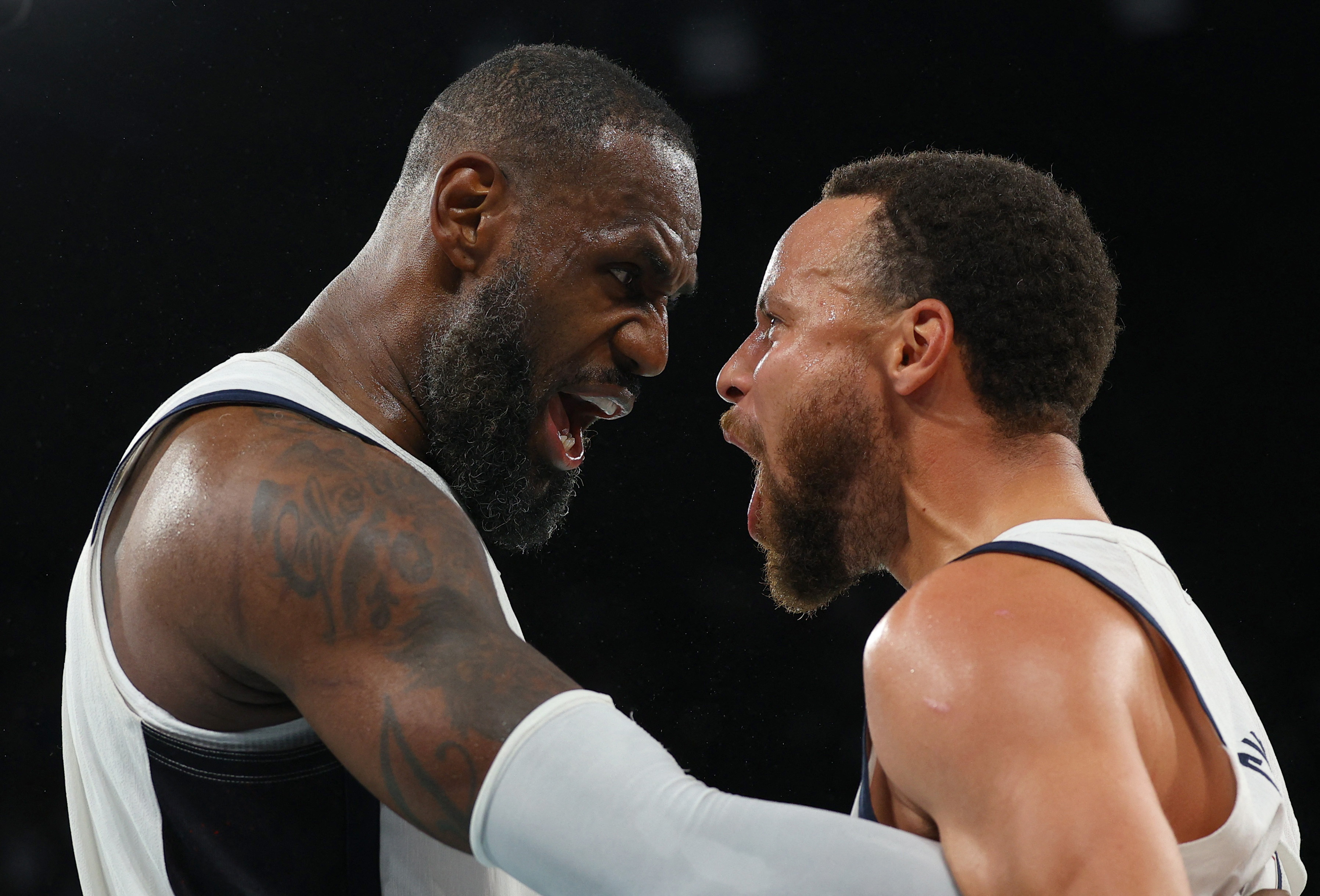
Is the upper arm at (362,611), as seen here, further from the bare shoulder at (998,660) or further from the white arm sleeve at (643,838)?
the bare shoulder at (998,660)

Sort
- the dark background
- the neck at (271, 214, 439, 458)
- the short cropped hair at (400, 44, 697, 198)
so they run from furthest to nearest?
1. the dark background
2. the short cropped hair at (400, 44, 697, 198)
3. the neck at (271, 214, 439, 458)

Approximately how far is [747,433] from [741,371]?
0.25 ft

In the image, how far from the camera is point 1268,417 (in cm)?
252

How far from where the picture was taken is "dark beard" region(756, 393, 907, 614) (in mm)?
1161

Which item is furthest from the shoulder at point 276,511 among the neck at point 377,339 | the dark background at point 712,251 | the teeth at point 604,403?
the dark background at point 712,251

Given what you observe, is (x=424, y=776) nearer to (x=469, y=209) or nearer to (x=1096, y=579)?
→ (x=1096, y=579)

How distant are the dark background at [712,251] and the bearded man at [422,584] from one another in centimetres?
115

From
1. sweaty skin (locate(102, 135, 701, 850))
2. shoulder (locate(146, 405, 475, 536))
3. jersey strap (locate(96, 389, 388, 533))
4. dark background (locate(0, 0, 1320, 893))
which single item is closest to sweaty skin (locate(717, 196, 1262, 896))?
sweaty skin (locate(102, 135, 701, 850))

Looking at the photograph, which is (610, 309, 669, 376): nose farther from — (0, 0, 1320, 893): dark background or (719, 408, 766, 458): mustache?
(0, 0, 1320, 893): dark background

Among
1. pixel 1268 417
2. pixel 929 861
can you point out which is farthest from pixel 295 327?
pixel 1268 417

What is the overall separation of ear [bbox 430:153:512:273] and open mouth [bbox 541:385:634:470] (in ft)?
0.68

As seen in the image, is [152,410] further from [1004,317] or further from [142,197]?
[1004,317]

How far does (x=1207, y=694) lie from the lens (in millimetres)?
872

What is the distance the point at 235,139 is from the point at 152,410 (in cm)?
63
